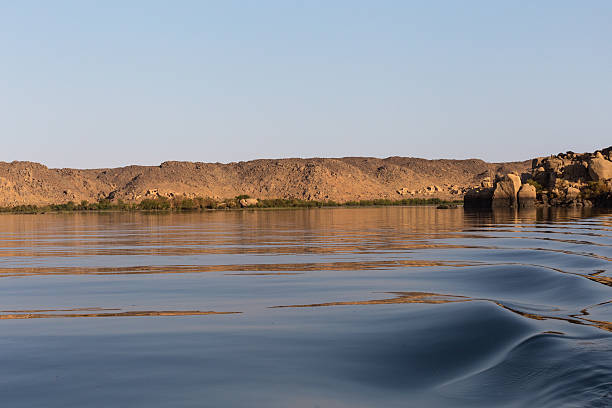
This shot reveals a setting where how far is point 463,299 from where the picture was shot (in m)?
10.1

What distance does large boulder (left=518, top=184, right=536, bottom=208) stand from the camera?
68.1 meters

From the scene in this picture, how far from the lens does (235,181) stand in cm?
17888

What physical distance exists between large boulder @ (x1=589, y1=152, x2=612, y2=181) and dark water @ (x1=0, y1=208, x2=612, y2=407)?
6031 centimetres

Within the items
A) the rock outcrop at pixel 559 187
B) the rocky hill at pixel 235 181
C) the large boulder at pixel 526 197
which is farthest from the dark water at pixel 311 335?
the rocky hill at pixel 235 181

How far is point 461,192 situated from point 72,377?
517ft

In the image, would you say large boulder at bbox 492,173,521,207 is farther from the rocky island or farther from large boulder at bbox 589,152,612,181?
the rocky island

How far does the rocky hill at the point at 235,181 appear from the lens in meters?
162

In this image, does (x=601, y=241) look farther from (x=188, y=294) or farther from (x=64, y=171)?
(x=64, y=171)

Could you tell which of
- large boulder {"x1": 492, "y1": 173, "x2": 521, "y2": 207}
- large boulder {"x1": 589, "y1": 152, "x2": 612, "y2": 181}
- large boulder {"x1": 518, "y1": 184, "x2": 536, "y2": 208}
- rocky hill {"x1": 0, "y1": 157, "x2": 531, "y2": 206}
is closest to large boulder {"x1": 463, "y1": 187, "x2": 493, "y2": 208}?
large boulder {"x1": 492, "y1": 173, "x2": 521, "y2": 207}

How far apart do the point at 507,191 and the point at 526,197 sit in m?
2.05

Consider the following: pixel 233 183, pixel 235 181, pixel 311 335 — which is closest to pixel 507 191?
pixel 311 335

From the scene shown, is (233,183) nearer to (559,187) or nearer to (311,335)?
(559,187)

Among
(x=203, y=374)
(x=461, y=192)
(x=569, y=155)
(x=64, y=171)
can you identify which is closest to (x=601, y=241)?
(x=203, y=374)

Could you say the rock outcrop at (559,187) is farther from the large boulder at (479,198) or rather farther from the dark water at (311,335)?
the dark water at (311,335)
